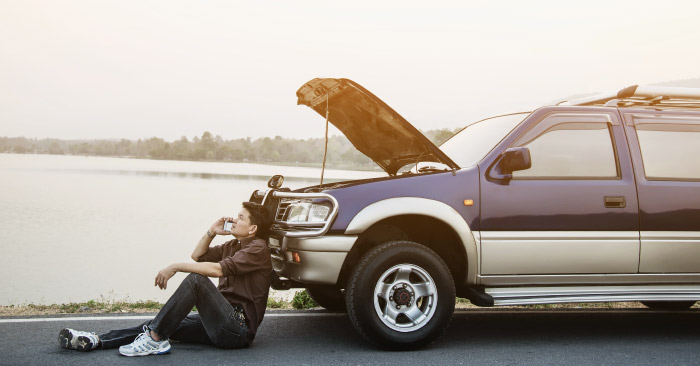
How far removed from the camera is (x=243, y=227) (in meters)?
5.08

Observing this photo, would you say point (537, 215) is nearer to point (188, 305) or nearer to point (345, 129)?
point (345, 129)

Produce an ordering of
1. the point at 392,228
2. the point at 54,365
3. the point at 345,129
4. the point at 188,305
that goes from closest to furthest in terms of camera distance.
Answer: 1. the point at 54,365
2. the point at 188,305
3. the point at 392,228
4. the point at 345,129

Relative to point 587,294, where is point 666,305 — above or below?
below

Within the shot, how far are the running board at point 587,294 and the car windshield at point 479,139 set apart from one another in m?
1.14

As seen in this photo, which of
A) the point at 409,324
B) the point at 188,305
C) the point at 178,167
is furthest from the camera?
the point at 178,167

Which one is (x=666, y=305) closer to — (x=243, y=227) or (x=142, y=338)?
(x=243, y=227)

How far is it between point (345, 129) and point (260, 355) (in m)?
2.63

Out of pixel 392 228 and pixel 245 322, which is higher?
pixel 392 228

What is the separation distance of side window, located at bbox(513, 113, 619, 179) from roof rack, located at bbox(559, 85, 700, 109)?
0.45 m

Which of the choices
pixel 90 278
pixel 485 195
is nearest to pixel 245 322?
pixel 485 195

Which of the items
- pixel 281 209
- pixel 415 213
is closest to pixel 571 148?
pixel 415 213

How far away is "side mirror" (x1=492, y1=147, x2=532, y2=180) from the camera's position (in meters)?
5.01

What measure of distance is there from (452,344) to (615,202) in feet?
6.11

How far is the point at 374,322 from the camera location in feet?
16.3
